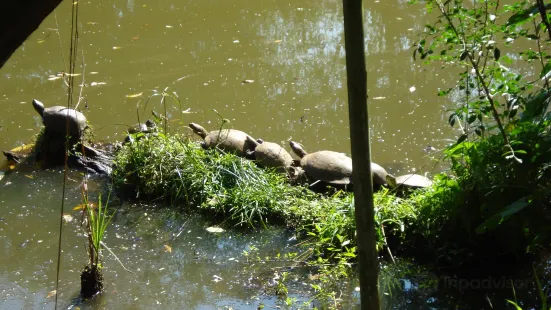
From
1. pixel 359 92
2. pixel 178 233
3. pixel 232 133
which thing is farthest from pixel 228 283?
pixel 359 92

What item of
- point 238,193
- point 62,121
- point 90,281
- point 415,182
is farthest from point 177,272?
point 62,121

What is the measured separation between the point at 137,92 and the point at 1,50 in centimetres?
554

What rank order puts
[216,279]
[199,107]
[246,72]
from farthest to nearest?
[246,72]
[199,107]
[216,279]

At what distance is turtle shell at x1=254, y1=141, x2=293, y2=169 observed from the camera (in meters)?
4.93

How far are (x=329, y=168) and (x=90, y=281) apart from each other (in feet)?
6.25

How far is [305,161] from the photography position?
4.85 m

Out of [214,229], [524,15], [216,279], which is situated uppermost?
[524,15]

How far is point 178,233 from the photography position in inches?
174

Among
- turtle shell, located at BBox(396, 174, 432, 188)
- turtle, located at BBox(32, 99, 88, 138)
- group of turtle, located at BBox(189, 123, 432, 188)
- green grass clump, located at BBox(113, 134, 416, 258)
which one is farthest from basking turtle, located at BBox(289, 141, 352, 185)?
turtle, located at BBox(32, 99, 88, 138)

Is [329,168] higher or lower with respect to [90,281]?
higher

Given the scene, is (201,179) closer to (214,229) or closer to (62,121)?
(214,229)

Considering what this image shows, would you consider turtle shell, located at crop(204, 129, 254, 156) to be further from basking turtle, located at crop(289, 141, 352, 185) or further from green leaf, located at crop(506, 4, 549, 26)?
green leaf, located at crop(506, 4, 549, 26)

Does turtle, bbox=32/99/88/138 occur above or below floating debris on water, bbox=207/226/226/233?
above

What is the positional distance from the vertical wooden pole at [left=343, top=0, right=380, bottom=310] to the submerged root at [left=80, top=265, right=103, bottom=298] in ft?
7.25
